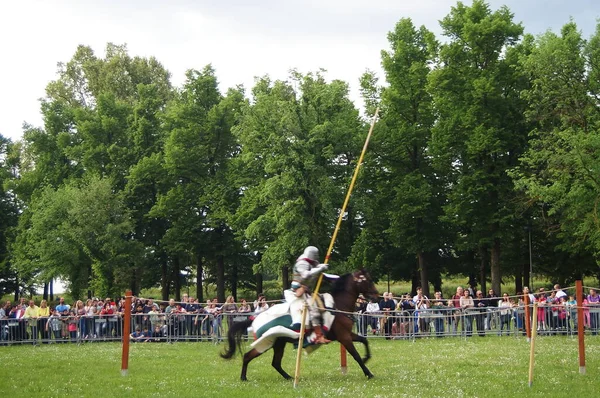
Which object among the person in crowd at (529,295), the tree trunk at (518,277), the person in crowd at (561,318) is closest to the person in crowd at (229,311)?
the person in crowd at (529,295)

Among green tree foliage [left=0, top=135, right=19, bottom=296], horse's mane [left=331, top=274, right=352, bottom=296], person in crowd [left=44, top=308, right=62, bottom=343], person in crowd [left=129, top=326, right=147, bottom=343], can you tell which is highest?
green tree foliage [left=0, top=135, right=19, bottom=296]

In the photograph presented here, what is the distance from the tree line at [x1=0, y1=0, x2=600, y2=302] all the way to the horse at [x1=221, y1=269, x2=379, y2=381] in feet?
76.7

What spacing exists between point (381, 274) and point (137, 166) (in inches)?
749

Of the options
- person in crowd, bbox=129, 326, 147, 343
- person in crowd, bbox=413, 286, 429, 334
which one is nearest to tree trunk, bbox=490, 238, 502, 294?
person in crowd, bbox=413, 286, 429, 334

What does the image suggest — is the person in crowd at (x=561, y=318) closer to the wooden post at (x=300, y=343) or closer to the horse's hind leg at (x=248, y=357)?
the wooden post at (x=300, y=343)

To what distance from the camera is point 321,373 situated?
16.4 m

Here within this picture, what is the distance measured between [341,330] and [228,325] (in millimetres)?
11242

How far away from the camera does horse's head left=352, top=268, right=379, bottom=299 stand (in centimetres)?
1587

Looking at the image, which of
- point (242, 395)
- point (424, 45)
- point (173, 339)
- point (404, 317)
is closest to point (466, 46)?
point (424, 45)

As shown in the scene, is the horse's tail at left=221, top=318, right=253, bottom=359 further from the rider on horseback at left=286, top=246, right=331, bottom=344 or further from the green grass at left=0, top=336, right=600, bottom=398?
the rider on horseback at left=286, top=246, right=331, bottom=344

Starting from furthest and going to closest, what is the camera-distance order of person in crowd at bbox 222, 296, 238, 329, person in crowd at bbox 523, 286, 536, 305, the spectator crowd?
the spectator crowd < person in crowd at bbox 222, 296, 238, 329 < person in crowd at bbox 523, 286, 536, 305

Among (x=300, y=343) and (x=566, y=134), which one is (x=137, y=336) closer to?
(x=300, y=343)

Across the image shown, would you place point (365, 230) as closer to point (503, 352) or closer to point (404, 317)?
point (404, 317)

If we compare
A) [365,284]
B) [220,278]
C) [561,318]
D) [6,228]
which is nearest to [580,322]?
[365,284]
